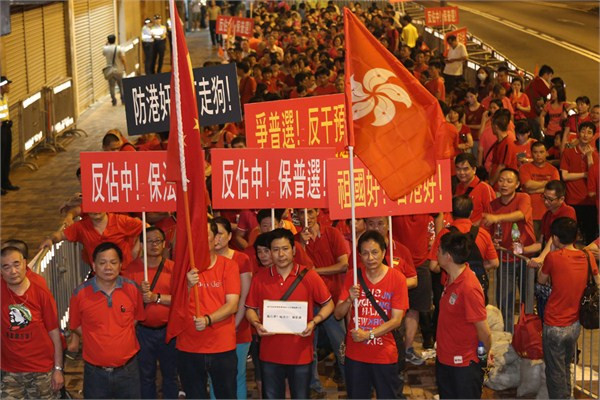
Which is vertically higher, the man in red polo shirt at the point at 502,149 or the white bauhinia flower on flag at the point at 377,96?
the white bauhinia flower on flag at the point at 377,96

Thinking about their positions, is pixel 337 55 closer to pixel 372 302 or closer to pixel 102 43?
pixel 102 43

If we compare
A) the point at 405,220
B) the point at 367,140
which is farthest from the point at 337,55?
the point at 367,140

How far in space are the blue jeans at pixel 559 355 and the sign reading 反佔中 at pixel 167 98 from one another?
13.6 feet

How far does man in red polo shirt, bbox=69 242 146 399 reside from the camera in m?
8.49

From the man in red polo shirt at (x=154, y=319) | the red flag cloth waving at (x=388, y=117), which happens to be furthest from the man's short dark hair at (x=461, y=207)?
the man in red polo shirt at (x=154, y=319)

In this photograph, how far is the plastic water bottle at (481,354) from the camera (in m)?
8.40

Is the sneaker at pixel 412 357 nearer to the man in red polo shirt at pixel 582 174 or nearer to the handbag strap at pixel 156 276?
the handbag strap at pixel 156 276

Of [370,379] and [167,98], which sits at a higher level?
[167,98]

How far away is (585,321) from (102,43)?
23.5 meters

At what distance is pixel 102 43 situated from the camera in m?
30.6

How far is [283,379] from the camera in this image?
345 inches

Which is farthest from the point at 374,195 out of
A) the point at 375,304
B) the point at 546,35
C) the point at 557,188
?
the point at 546,35

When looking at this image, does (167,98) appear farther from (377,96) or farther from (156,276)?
(377,96)

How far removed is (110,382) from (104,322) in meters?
0.48
